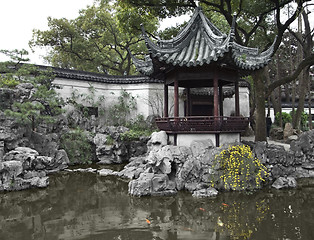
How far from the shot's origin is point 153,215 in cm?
560

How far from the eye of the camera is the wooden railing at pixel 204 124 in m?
8.40

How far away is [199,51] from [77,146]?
8.05 m

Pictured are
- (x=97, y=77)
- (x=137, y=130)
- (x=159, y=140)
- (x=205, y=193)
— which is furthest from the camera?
(x=97, y=77)

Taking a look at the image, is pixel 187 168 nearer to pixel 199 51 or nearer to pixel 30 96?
pixel 199 51

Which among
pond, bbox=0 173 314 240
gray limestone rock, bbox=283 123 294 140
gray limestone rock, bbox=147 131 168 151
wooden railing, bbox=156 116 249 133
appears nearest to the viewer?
pond, bbox=0 173 314 240

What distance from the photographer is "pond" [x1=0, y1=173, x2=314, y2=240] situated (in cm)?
466

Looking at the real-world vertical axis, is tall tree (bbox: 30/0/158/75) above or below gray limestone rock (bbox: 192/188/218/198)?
above

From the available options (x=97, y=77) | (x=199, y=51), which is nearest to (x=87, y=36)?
(x=97, y=77)

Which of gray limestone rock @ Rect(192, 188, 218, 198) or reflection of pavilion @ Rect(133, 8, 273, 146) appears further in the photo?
reflection of pavilion @ Rect(133, 8, 273, 146)

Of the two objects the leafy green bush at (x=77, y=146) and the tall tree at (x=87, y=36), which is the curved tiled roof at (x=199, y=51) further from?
the tall tree at (x=87, y=36)

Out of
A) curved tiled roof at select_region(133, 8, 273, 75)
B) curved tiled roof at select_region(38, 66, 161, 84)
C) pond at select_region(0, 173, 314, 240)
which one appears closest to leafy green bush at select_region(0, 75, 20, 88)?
curved tiled roof at select_region(38, 66, 161, 84)

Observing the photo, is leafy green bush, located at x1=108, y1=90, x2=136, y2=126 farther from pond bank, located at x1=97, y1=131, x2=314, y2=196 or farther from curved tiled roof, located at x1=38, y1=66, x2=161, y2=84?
pond bank, located at x1=97, y1=131, x2=314, y2=196

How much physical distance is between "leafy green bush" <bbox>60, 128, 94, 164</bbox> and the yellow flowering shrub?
7656 millimetres

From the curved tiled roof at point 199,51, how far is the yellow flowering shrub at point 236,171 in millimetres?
2928
